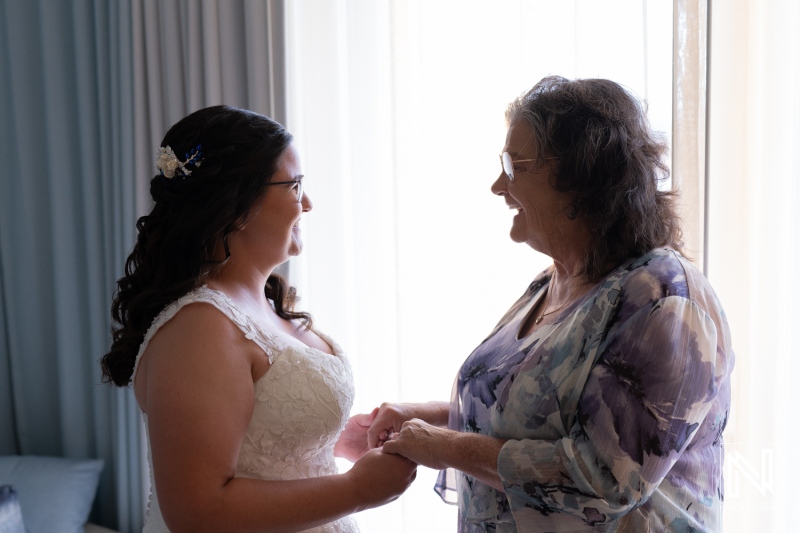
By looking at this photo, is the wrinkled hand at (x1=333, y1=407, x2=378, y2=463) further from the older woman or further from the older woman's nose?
the older woman's nose

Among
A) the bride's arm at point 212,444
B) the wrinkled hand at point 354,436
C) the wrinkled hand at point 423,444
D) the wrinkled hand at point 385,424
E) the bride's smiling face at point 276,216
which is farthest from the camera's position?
the wrinkled hand at point 354,436

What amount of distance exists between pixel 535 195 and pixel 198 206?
72 cm

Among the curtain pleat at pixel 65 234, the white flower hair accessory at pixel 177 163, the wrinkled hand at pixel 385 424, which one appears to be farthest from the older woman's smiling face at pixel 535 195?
the curtain pleat at pixel 65 234

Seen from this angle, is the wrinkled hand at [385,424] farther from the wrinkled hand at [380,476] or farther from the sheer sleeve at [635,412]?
the sheer sleeve at [635,412]

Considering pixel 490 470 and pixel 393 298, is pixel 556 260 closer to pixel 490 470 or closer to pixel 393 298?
pixel 490 470

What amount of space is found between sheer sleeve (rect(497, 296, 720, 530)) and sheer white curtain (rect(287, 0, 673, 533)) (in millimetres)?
1047

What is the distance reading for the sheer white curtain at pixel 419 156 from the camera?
2.20m

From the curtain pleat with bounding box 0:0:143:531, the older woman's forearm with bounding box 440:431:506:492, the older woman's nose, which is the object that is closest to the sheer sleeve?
the older woman's forearm with bounding box 440:431:506:492

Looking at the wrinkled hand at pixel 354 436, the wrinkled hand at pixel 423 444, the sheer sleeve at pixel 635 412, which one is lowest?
the wrinkled hand at pixel 354 436

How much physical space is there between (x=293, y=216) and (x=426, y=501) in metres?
1.26

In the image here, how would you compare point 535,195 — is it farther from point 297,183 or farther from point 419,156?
point 419,156

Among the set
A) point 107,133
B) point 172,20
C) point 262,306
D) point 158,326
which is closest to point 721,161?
point 262,306

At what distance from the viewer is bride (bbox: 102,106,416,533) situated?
1.30m

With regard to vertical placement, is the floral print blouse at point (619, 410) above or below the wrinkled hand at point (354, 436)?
above
